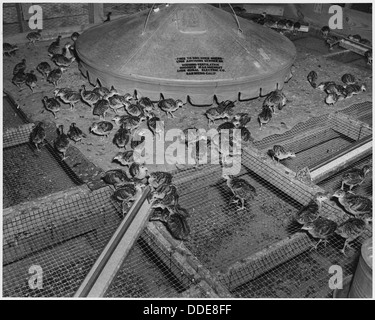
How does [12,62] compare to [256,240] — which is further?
[12,62]

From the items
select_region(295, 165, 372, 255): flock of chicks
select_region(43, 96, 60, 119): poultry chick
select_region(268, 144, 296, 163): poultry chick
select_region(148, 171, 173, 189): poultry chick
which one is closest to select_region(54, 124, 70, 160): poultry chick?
select_region(43, 96, 60, 119): poultry chick

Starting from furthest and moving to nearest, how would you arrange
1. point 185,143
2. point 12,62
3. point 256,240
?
point 12,62, point 185,143, point 256,240

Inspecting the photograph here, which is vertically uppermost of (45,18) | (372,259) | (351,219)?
(372,259)

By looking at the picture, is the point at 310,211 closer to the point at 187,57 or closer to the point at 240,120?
the point at 240,120

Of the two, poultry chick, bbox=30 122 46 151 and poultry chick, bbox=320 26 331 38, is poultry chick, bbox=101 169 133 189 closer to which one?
poultry chick, bbox=30 122 46 151

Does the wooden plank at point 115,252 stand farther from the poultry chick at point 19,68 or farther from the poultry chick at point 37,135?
the poultry chick at point 19,68

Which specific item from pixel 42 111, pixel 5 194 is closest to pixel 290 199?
pixel 5 194

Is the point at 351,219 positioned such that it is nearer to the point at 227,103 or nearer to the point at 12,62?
the point at 227,103
